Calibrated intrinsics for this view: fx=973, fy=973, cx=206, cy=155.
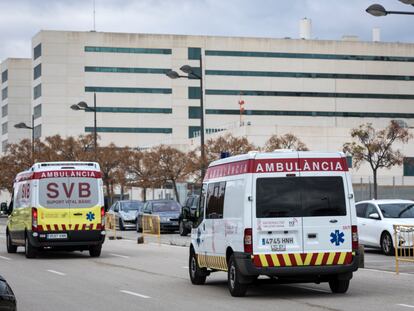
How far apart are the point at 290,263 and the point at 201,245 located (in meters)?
2.99

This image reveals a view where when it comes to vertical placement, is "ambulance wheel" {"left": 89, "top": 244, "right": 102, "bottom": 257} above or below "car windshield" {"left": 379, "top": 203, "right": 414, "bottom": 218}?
below

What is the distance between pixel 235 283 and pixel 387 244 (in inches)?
463

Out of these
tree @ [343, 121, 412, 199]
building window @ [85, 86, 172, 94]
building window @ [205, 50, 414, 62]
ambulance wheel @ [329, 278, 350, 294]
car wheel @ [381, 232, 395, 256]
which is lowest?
ambulance wheel @ [329, 278, 350, 294]

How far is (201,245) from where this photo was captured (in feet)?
58.7

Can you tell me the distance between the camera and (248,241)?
15.2m

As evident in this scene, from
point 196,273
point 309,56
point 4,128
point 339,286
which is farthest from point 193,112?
point 339,286

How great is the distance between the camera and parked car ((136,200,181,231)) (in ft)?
148

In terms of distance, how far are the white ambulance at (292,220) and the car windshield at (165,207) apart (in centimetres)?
3031

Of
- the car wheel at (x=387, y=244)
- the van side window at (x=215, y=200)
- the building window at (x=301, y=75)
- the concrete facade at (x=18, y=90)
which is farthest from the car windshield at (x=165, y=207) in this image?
the concrete facade at (x=18, y=90)

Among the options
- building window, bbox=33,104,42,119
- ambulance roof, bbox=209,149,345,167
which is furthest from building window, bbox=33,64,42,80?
ambulance roof, bbox=209,149,345,167

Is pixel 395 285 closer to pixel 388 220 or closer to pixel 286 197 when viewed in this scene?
pixel 286 197

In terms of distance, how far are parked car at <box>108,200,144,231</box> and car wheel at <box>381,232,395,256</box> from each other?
81.8ft

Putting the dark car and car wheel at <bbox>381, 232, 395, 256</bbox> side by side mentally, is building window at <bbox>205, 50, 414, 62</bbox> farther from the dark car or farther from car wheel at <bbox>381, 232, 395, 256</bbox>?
the dark car

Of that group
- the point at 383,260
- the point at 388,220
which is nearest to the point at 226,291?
the point at 383,260
